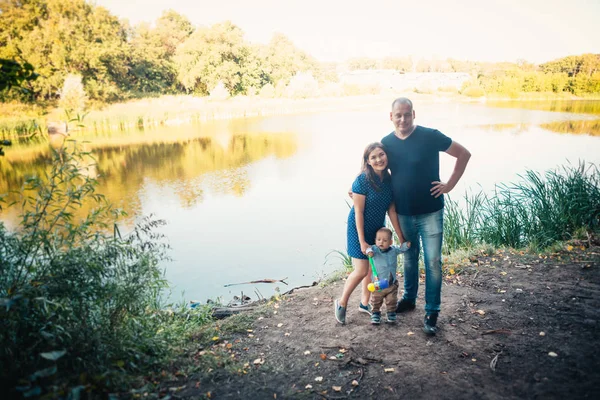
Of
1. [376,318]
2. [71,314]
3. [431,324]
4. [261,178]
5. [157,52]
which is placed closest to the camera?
[71,314]

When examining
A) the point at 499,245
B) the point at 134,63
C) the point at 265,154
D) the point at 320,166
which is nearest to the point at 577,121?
the point at 320,166

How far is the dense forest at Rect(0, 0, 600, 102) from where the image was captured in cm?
2855

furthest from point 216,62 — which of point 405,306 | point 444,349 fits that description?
point 444,349

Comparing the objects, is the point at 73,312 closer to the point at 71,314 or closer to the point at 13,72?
the point at 71,314

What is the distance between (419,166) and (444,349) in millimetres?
1529

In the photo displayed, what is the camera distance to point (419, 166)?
306cm

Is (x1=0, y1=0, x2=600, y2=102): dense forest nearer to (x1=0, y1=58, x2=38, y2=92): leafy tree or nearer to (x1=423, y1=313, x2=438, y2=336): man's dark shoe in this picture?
(x1=0, y1=58, x2=38, y2=92): leafy tree

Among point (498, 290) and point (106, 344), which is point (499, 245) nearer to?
point (498, 290)

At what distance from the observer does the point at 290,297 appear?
4.75 meters

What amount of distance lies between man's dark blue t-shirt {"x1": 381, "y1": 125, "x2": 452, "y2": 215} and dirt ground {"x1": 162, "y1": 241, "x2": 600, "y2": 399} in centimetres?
118

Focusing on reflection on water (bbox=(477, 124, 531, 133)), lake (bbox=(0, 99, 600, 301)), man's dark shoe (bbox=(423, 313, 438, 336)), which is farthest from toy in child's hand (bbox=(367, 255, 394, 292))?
reflection on water (bbox=(477, 124, 531, 133))

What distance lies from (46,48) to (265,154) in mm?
23177

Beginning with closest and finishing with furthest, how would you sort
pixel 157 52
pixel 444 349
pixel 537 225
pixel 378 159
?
pixel 444 349, pixel 378 159, pixel 537 225, pixel 157 52

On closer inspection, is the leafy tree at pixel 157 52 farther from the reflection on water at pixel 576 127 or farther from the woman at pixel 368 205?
the woman at pixel 368 205
